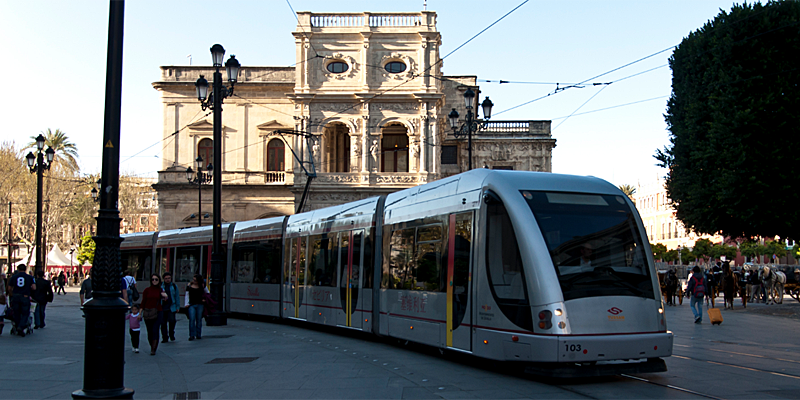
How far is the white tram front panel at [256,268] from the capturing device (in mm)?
19047

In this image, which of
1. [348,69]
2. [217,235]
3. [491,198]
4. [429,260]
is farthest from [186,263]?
[348,69]

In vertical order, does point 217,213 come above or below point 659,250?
above

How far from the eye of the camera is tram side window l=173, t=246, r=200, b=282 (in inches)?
902

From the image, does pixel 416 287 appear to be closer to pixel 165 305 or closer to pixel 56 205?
pixel 165 305

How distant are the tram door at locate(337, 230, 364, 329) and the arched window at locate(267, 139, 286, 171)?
106ft

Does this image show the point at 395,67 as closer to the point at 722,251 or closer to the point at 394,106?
the point at 394,106

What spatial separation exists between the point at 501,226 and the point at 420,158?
3240cm

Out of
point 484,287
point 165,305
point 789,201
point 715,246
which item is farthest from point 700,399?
point 715,246

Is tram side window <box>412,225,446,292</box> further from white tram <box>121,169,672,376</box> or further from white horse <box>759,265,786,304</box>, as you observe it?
white horse <box>759,265,786,304</box>

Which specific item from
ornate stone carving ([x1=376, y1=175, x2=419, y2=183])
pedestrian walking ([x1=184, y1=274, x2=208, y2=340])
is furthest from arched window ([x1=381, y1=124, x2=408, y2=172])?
pedestrian walking ([x1=184, y1=274, x2=208, y2=340])

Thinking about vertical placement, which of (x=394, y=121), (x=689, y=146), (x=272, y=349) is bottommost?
(x=272, y=349)

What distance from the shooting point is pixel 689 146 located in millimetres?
24766

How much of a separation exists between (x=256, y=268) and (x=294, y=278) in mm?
2651

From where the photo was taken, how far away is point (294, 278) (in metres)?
17.8
